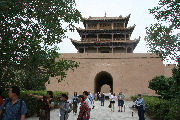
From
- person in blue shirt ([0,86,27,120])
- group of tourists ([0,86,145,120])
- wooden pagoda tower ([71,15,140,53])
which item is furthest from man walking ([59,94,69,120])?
wooden pagoda tower ([71,15,140,53])

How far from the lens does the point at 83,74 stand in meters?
23.5

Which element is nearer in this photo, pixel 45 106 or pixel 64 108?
pixel 45 106

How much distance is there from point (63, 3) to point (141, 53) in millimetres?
18325

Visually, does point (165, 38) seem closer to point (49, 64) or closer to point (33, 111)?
point (49, 64)

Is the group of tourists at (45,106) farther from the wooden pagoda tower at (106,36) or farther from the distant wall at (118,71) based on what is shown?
the wooden pagoda tower at (106,36)

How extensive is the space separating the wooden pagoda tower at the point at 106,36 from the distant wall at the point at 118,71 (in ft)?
13.1

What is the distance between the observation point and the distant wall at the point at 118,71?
2262 cm

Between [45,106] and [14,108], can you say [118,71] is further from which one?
[14,108]

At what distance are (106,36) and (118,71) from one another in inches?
299

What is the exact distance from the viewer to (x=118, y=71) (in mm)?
23234

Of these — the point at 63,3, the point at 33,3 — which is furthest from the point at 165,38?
the point at 33,3

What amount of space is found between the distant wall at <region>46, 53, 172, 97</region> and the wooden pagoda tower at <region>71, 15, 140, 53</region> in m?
4.00

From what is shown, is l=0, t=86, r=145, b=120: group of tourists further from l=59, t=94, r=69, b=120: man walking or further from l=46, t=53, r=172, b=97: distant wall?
l=46, t=53, r=172, b=97: distant wall

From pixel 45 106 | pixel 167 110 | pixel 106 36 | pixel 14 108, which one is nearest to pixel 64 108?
pixel 45 106
